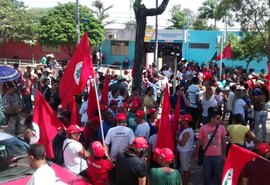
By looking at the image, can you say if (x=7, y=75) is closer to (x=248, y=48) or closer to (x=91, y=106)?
(x=91, y=106)

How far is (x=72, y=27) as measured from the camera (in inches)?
1581

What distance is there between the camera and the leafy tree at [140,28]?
12633 millimetres

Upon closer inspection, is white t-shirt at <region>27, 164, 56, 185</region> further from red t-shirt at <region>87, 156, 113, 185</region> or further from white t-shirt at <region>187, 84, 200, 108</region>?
white t-shirt at <region>187, 84, 200, 108</region>

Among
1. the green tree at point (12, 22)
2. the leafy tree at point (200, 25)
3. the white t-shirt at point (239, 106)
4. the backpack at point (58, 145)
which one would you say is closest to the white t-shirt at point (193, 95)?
the white t-shirt at point (239, 106)

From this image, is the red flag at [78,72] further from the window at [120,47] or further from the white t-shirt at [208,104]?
the window at [120,47]

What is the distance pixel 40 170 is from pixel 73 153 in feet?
6.86

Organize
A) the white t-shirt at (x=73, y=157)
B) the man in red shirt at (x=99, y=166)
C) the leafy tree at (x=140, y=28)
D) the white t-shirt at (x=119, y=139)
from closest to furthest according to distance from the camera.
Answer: the man in red shirt at (x=99, y=166)
the white t-shirt at (x=73, y=157)
the white t-shirt at (x=119, y=139)
the leafy tree at (x=140, y=28)

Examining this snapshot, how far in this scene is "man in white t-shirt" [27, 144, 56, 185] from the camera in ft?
13.8

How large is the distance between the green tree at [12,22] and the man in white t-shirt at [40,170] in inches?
1555

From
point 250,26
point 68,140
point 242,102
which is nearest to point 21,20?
point 250,26

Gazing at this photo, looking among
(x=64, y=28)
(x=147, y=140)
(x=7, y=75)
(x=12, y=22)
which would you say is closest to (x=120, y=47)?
Result: (x=64, y=28)

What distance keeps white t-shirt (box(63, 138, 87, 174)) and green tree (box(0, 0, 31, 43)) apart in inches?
1485

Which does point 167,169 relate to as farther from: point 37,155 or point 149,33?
point 149,33

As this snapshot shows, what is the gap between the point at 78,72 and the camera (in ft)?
25.4
